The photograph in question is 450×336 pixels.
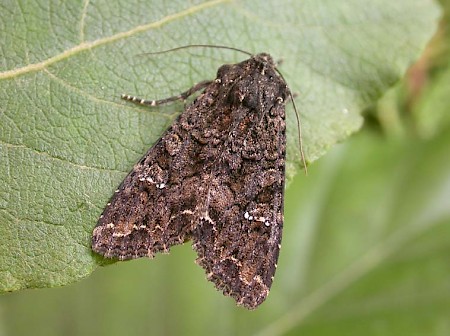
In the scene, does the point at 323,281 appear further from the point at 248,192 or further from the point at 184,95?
the point at 184,95

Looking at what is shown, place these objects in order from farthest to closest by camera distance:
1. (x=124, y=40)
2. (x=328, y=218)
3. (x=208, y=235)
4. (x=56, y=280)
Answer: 1. (x=328, y=218)
2. (x=208, y=235)
3. (x=124, y=40)
4. (x=56, y=280)

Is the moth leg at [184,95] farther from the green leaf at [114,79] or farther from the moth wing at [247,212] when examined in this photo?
the moth wing at [247,212]

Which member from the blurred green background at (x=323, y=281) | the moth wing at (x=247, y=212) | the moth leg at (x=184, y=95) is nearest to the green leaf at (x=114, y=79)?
the moth leg at (x=184, y=95)

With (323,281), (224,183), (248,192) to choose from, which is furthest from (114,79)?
(323,281)

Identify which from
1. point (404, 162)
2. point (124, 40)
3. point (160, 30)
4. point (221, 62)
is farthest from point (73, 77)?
point (404, 162)

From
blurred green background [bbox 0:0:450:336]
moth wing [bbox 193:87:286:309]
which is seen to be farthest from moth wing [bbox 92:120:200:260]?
blurred green background [bbox 0:0:450:336]

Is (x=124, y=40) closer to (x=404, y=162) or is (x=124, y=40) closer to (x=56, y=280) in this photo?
(x=56, y=280)
